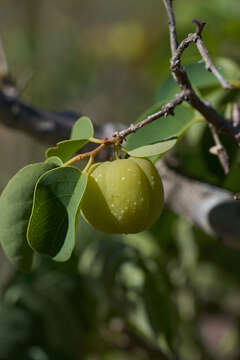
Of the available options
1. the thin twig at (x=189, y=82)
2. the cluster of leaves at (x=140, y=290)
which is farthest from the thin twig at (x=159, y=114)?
the cluster of leaves at (x=140, y=290)

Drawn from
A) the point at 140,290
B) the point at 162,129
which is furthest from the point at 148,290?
the point at 162,129

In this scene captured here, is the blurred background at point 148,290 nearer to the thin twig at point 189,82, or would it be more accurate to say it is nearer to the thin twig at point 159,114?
the thin twig at point 189,82

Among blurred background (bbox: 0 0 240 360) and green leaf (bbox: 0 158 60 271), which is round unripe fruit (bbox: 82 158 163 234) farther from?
blurred background (bbox: 0 0 240 360)

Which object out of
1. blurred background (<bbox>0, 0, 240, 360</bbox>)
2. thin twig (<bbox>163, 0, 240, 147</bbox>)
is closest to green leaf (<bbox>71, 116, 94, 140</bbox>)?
thin twig (<bbox>163, 0, 240, 147</bbox>)

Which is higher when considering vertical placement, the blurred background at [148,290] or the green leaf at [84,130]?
the green leaf at [84,130]

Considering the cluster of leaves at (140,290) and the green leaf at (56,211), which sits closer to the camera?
the green leaf at (56,211)

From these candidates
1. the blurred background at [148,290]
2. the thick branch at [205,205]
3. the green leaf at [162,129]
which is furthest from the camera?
the blurred background at [148,290]
